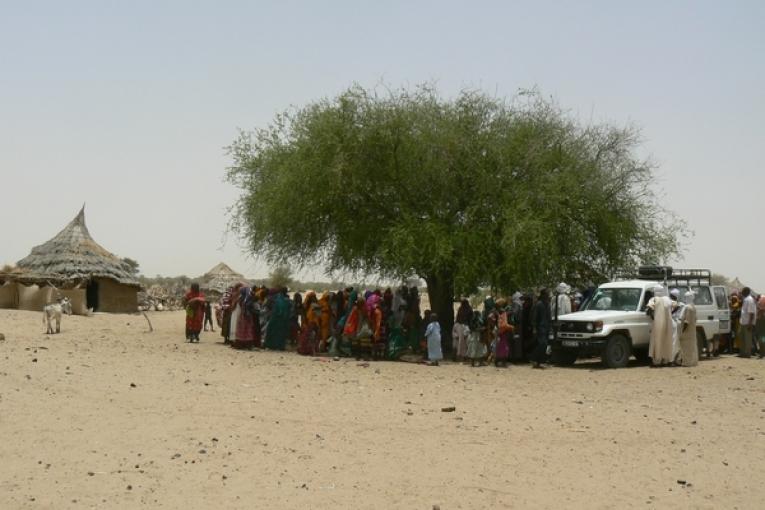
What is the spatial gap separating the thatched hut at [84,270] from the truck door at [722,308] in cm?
2404

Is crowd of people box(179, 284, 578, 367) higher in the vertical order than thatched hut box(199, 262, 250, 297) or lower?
lower

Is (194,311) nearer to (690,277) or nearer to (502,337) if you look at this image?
(502,337)

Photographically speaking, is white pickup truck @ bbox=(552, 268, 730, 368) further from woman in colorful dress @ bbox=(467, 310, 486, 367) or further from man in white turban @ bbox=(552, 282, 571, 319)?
woman in colorful dress @ bbox=(467, 310, 486, 367)

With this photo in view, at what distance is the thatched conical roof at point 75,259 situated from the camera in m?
36.8

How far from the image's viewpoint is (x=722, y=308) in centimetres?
2270

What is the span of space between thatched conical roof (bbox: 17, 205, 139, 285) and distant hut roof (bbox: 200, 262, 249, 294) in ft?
32.6

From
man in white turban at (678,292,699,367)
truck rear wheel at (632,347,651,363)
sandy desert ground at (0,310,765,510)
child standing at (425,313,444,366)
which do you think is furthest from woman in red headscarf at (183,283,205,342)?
man in white turban at (678,292,699,367)

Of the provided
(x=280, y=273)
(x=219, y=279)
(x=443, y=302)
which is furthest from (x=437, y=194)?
(x=219, y=279)

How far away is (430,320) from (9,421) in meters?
11.6

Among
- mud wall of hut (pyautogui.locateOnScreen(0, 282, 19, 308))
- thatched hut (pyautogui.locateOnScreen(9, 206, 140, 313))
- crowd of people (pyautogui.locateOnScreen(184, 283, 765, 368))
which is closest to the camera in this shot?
crowd of people (pyautogui.locateOnScreen(184, 283, 765, 368))

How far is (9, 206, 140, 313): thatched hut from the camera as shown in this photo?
36406mm

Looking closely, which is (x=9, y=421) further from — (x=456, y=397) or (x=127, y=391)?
(x=456, y=397)

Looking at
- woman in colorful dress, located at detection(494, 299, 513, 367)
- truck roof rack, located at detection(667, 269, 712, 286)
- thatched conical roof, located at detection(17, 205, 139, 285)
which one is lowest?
woman in colorful dress, located at detection(494, 299, 513, 367)

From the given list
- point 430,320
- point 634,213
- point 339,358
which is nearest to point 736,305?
point 634,213
